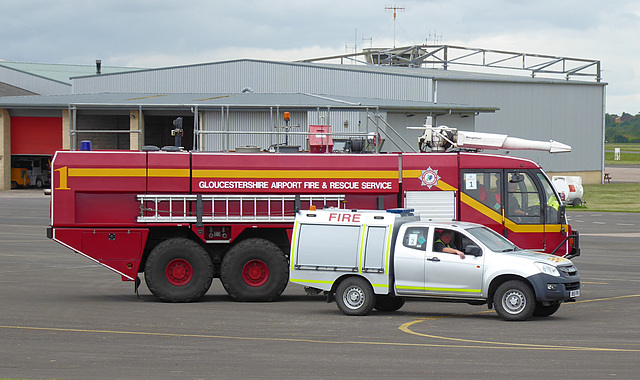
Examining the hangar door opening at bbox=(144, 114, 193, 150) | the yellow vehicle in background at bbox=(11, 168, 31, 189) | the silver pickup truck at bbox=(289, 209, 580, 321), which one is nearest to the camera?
the silver pickup truck at bbox=(289, 209, 580, 321)

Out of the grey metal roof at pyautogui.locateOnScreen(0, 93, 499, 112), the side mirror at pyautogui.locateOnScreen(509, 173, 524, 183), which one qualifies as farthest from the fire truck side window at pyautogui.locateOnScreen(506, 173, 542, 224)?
the grey metal roof at pyautogui.locateOnScreen(0, 93, 499, 112)

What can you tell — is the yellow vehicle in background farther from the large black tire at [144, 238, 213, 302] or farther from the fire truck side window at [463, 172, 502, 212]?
the fire truck side window at [463, 172, 502, 212]

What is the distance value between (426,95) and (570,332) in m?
48.7

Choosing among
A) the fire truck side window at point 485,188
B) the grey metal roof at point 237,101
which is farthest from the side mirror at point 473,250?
the grey metal roof at point 237,101

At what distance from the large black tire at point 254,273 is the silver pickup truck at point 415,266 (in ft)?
4.88

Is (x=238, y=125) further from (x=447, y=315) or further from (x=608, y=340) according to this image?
(x=608, y=340)

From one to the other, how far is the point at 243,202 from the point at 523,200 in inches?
234

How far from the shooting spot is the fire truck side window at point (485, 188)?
1934 centimetres

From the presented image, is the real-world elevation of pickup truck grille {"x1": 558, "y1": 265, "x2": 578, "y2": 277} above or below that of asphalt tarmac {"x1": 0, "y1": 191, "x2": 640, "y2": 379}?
above

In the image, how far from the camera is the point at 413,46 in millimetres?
79438

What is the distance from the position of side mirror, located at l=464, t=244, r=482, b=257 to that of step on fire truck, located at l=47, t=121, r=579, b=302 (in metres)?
2.67

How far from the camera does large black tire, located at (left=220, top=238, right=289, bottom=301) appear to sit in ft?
61.9

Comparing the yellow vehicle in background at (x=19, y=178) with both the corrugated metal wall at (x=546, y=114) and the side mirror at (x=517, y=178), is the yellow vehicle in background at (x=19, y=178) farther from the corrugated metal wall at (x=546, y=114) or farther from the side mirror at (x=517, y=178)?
the side mirror at (x=517, y=178)

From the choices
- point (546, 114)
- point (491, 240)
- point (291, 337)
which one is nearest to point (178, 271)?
point (291, 337)
